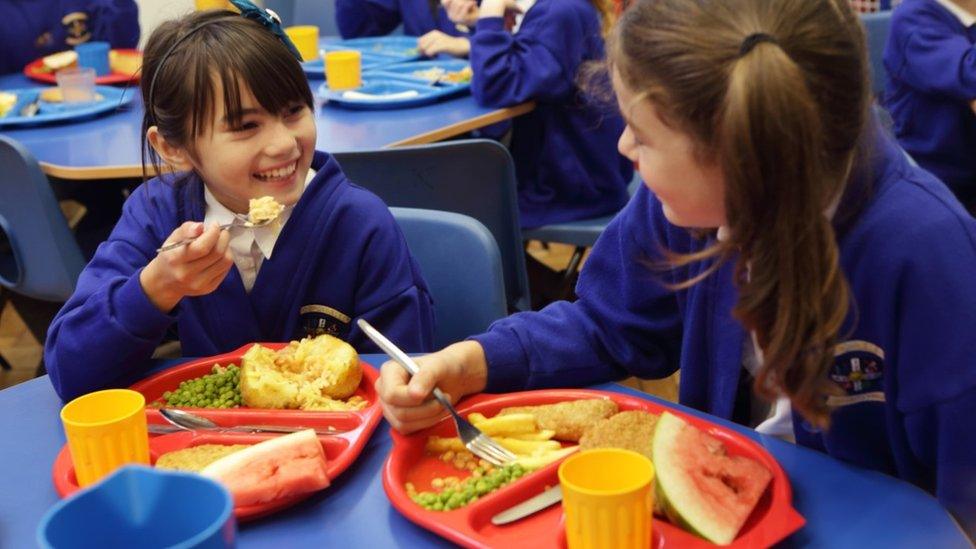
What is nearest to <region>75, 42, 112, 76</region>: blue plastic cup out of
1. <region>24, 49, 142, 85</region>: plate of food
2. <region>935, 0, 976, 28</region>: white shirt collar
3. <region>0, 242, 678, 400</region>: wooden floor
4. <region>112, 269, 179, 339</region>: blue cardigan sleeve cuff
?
<region>24, 49, 142, 85</region>: plate of food

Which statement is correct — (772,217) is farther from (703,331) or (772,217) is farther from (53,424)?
(53,424)

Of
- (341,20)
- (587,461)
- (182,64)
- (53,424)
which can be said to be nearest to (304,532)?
(587,461)

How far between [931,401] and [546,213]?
1759 mm

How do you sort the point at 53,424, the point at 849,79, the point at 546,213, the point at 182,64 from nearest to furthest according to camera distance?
1. the point at 849,79
2. the point at 53,424
3. the point at 182,64
4. the point at 546,213

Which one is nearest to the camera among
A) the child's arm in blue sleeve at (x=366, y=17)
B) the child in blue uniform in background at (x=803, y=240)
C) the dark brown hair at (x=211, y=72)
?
the child in blue uniform in background at (x=803, y=240)

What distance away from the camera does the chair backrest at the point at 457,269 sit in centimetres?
167

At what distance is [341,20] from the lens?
3766 millimetres

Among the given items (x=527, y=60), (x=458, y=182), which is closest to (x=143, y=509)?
(x=458, y=182)

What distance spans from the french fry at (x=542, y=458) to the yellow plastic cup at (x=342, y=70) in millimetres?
1912

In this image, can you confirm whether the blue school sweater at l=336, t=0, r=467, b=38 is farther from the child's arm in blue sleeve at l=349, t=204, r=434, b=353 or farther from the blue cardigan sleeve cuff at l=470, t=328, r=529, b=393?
the blue cardigan sleeve cuff at l=470, t=328, r=529, b=393

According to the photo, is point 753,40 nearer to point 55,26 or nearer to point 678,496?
point 678,496

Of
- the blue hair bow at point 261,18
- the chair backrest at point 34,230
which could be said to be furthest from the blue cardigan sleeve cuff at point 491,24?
the blue hair bow at point 261,18

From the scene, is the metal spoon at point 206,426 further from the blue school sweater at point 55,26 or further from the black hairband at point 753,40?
the blue school sweater at point 55,26

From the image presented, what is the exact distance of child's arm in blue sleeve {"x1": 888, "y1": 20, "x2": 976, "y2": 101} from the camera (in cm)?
258
